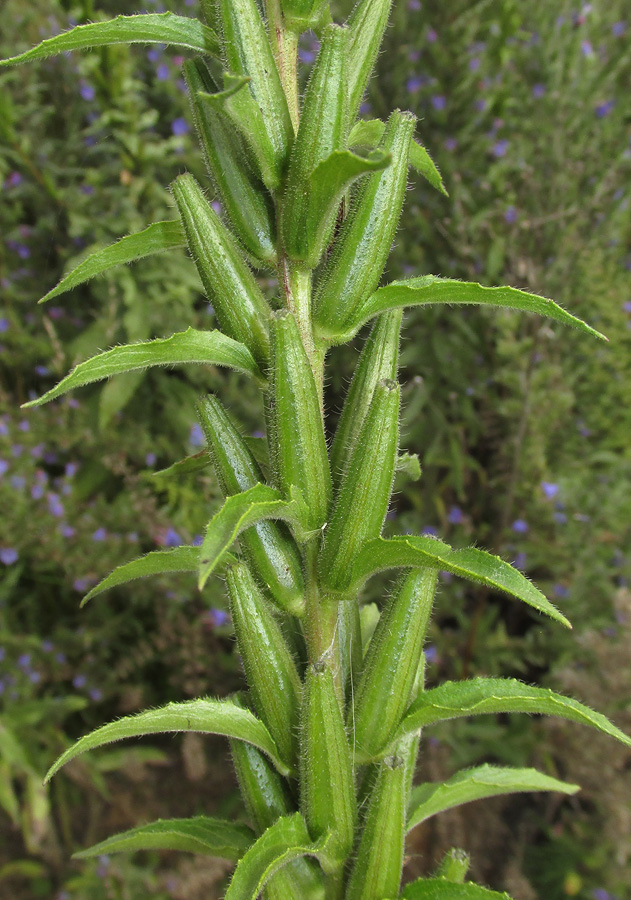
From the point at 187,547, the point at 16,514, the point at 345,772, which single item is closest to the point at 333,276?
the point at 187,547

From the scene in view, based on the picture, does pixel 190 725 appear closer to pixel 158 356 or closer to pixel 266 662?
pixel 266 662

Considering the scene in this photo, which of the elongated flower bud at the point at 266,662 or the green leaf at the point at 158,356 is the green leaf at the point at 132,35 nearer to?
the green leaf at the point at 158,356

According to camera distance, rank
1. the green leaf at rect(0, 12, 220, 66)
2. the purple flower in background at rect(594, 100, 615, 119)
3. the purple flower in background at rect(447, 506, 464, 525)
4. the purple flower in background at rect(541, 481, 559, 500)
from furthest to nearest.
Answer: the purple flower in background at rect(594, 100, 615, 119)
the purple flower in background at rect(447, 506, 464, 525)
the purple flower in background at rect(541, 481, 559, 500)
the green leaf at rect(0, 12, 220, 66)

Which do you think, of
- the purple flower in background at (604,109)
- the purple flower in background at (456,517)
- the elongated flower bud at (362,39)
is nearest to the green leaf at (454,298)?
the elongated flower bud at (362,39)

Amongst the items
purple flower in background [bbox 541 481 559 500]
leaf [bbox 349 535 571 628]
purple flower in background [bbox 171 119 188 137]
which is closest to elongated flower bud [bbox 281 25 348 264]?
leaf [bbox 349 535 571 628]

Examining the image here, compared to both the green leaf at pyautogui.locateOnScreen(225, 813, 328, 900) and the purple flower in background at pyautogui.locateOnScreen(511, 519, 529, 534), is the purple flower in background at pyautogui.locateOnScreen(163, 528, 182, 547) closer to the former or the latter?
the purple flower in background at pyautogui.locateOnScreen(511, 519, 529, 534)
